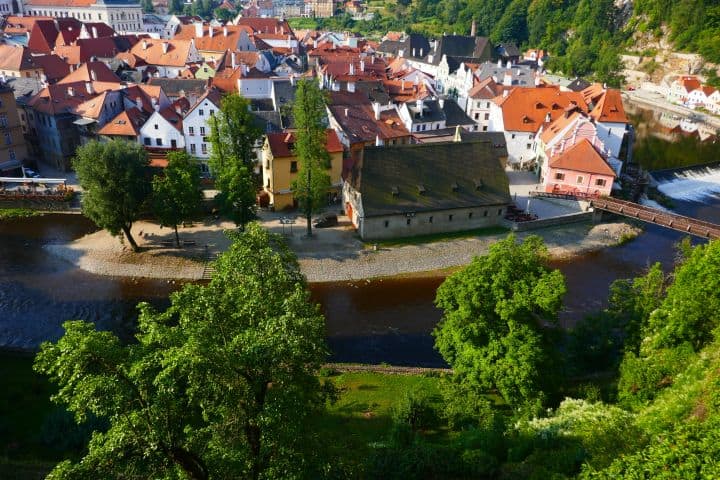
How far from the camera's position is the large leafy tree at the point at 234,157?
40.5 metres

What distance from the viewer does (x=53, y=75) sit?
77.9m

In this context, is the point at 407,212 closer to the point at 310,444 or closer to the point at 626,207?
the point at 626,207

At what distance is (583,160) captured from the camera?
169 ft

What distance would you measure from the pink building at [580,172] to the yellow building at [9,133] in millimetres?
55839

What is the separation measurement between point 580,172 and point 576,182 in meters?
1.11

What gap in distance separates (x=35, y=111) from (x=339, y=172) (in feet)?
117

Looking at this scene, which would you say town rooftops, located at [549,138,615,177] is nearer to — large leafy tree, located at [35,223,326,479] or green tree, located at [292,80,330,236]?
green tree, located at [292,80,330,236]

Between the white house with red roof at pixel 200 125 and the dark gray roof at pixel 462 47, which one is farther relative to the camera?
the dark gray roof at pixel 462 47

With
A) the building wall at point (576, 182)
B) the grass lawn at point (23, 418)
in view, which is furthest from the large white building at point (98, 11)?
the grass lawn at point (23, 418)

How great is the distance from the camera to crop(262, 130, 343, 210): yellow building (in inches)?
1829

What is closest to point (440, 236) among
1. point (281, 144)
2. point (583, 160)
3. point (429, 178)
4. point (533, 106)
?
point (429, 178)

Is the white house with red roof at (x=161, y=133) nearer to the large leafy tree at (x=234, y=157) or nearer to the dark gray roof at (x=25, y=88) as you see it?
the large leafy tree at (x=234, y=157)

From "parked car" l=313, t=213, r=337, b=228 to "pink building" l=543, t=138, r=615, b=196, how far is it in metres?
22.9

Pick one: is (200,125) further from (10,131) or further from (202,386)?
(202,386)
